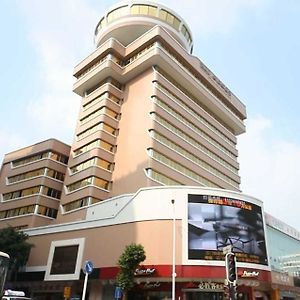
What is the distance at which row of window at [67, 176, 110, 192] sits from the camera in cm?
5303

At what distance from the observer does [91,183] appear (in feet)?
173

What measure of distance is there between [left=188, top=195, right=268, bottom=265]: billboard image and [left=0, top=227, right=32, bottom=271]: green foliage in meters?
21.6

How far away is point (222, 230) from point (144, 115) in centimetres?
2651

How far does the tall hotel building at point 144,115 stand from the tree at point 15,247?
10.0 metres

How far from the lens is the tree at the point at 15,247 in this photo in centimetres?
4219

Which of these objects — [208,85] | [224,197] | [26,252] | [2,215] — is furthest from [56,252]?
[208,85]

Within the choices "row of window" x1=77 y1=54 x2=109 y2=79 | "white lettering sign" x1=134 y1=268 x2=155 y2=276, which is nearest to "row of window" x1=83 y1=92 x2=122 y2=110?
"row of window" x1=77 y1=54 x2=109 y2=79

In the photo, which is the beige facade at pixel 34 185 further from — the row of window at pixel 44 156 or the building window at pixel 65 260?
the building window at pixel 65 260

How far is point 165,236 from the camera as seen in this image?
107 feet

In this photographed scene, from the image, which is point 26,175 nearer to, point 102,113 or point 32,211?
point 32,211

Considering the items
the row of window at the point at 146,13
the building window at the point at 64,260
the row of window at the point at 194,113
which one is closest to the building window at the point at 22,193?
the building window at the point at 64,260

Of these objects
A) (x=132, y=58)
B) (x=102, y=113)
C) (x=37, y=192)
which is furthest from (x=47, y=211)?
(x=132, y=58)

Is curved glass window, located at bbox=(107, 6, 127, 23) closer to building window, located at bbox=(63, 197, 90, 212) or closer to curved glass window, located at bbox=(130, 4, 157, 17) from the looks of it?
curved glass window, located at bbox=(130, 4, 157, 17)

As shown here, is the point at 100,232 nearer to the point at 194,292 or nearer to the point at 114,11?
the point at 194,292
